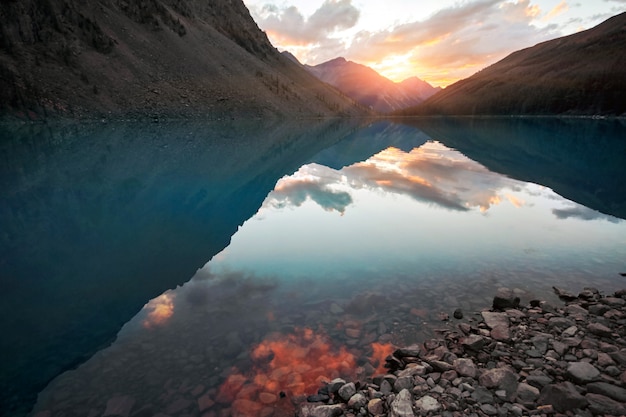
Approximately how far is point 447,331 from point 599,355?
304cm

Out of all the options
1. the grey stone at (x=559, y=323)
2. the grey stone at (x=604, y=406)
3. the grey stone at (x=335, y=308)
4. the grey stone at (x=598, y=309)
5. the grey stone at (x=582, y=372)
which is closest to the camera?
the grey stone at (x=604, y=406)

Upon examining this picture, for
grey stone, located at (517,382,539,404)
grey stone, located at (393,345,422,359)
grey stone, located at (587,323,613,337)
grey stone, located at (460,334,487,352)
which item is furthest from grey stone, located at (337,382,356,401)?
grey stone, located at (587,323,613,337)

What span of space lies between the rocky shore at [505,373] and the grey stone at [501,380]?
2cm

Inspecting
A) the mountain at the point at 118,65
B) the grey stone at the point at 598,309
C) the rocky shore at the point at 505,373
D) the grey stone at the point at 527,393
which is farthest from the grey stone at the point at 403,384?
the mountain at the point at 118,65

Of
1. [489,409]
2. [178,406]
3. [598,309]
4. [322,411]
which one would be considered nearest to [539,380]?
[489,409]

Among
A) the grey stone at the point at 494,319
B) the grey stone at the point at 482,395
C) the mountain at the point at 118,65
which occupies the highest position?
the mountain at the point at 118,65

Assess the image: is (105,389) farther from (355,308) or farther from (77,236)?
(77,236)

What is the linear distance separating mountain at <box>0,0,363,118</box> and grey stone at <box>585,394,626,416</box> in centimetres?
10665

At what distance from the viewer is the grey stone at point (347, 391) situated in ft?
21.1

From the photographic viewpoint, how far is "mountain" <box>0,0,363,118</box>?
85.3m

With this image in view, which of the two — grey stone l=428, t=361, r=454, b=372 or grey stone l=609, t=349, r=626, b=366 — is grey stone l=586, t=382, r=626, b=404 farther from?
grey stone l=428, t=361, r=454, b=372

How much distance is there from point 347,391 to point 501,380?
293 cm

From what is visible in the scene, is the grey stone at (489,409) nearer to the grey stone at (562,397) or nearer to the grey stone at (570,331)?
the grey stone at (562,397)

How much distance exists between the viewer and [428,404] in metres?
5.88
